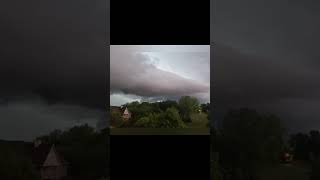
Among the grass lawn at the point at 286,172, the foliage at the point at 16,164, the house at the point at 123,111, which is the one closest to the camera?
the foliage at the point at 16,164

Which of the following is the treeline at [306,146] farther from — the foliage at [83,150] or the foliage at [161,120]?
the foliage at [83,150]

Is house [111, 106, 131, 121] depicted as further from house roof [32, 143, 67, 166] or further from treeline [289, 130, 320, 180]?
treeline [289, 130, 320, 180]

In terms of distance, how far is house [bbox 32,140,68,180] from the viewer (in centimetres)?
443

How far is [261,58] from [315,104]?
0.66 m

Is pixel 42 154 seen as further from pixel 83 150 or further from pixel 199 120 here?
pixel 199 120

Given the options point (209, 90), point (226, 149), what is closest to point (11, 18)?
point (209, 90)

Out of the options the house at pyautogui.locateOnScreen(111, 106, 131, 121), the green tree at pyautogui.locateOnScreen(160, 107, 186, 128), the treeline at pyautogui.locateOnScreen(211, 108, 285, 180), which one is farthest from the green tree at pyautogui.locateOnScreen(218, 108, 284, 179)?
the house at pyautogui.locateOnScreen(111, 106, 131, 121)

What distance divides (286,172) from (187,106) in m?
1.09

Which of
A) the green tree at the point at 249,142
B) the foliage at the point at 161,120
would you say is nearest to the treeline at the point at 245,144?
the green tree at the point at 249,142

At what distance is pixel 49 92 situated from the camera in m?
4.50

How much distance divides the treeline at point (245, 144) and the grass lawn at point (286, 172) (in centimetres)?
6

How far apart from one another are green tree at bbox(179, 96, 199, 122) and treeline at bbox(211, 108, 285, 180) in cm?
28

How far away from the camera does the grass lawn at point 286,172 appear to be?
4.49 m

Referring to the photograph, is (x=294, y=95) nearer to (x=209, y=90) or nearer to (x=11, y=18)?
(x=209, y=90)
